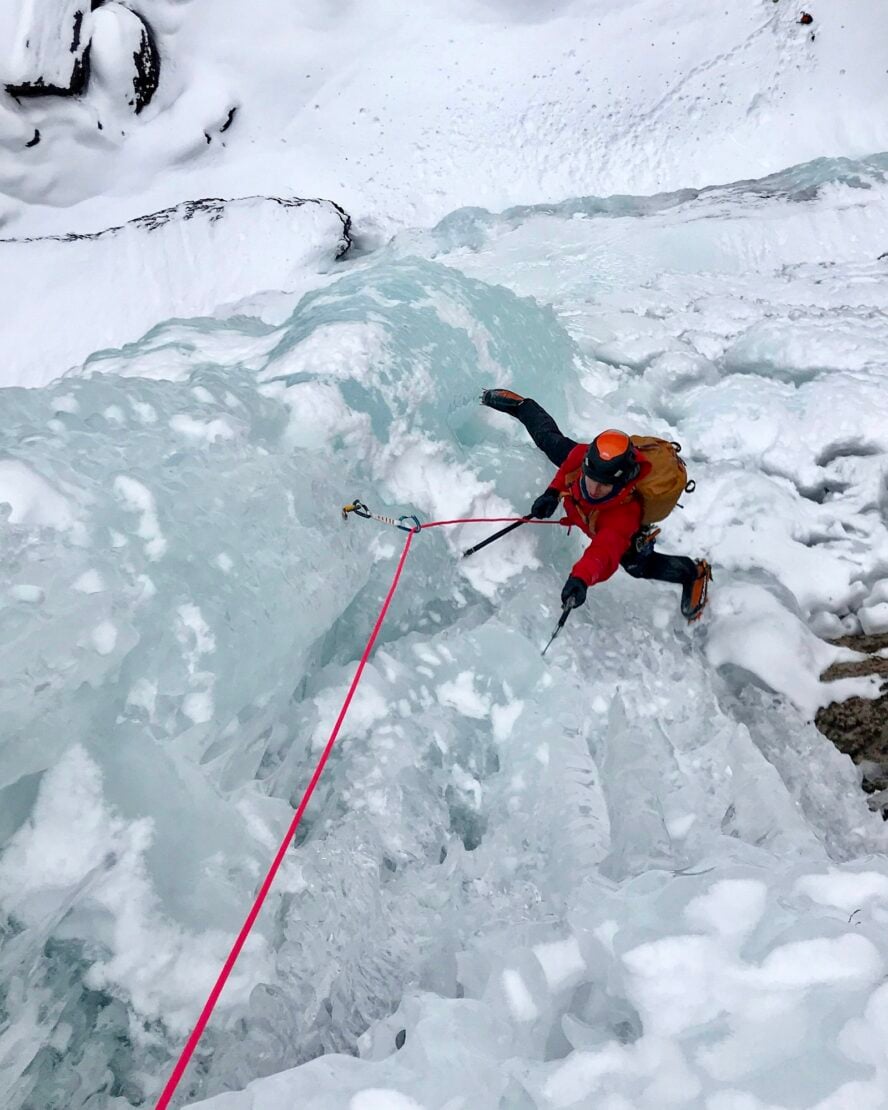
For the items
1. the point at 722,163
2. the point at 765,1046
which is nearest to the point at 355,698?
the point at 765,1046

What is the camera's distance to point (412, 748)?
2.51 m

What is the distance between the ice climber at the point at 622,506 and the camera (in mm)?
2605

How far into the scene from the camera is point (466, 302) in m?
3.71

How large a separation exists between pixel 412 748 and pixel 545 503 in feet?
4.00

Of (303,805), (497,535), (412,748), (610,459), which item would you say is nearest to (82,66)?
Answer: (497,535)

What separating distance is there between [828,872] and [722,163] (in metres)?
6.29

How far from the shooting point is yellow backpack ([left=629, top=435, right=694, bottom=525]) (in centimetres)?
274

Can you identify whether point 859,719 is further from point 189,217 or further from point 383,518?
point 189,217

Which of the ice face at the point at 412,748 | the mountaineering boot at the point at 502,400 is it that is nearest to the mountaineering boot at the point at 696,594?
the ice face at the point at 412,748

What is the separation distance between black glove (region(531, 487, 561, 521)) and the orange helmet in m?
0.50

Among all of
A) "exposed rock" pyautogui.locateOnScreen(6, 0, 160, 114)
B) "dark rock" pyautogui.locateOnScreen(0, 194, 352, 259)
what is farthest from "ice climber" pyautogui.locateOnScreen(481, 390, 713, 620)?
"exposed rock" pyautogui.locateOnScreen(6, 0, 160, 114)

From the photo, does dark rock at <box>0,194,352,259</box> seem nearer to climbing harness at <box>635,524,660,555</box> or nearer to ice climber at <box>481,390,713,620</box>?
ice climber at <box>481,390,713,620</box>

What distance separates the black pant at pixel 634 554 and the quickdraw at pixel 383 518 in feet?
2.47

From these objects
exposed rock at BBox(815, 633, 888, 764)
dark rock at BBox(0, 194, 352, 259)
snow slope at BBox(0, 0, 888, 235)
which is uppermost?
snow slope at BBox(0, 0, 888, 235)
